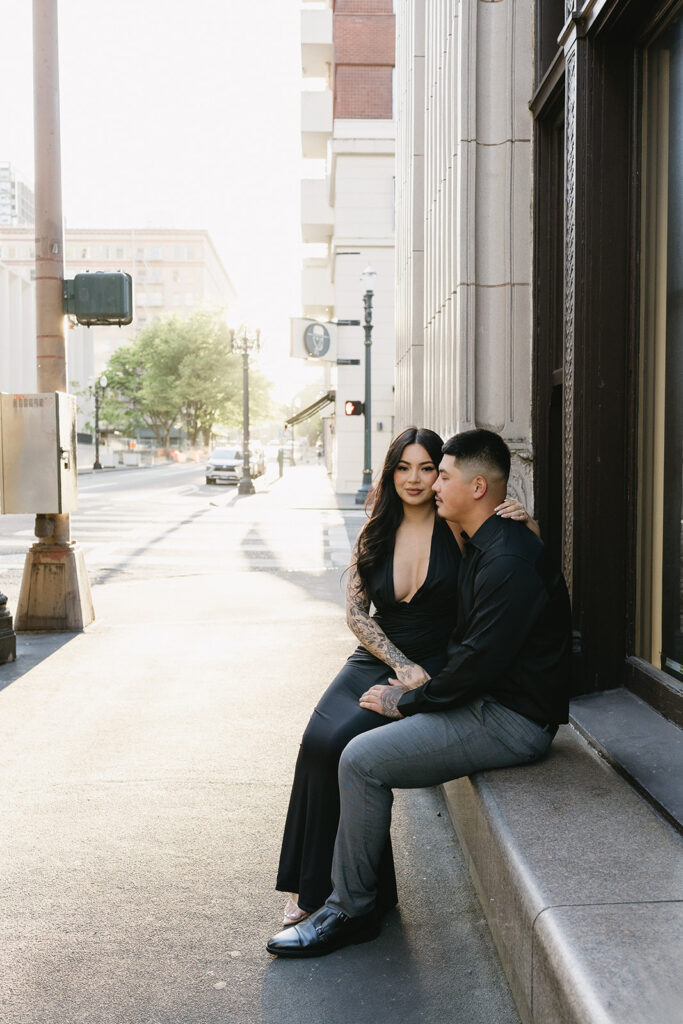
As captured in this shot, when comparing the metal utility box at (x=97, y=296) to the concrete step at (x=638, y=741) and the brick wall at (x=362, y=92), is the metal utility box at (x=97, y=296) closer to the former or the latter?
the concrete step at (x=638, y=741)

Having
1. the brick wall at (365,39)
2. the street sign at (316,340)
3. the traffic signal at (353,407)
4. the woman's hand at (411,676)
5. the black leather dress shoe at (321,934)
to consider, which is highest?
the brick wall at (365,39)

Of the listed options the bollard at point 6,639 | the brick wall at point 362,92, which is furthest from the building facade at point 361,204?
the bollard at point 6,639

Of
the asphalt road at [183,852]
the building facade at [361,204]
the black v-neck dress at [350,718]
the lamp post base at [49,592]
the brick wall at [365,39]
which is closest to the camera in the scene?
the asphalt road at [183,852]

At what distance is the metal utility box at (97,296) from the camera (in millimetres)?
8617

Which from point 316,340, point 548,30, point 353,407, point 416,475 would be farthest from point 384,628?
point 316,340

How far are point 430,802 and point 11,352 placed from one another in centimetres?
7458

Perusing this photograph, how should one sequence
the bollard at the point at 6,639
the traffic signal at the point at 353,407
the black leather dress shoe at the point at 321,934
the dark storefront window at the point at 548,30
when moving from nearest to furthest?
the black leather dress shoe at the point at 321,934
the dark storefront window at the point at 548,30
the bollard at the point at 6,639
the traffic signal at the point at 353,407

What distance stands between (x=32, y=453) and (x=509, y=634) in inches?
241

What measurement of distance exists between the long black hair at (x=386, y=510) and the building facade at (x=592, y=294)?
980 mm

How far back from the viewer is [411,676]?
3.49 metres

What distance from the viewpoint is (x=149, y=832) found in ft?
13.3

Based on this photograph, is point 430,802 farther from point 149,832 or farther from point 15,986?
point 15,986

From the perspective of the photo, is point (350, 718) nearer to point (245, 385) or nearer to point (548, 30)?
point (548, 30)

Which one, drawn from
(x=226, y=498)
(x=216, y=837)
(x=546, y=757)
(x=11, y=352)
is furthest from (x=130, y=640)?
(x=11, y=352)
